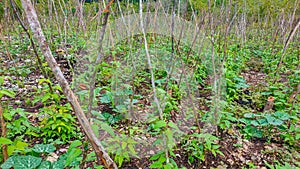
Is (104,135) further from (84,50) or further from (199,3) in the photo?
(199,3)

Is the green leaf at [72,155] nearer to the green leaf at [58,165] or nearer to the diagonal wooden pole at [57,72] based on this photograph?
the green leaf at [58,165]

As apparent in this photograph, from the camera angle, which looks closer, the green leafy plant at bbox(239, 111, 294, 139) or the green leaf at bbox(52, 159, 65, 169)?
the green leaf at bbox(52, 159, 65, 169)

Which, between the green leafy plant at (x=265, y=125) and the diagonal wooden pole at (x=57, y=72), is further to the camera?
the green leafy plant at (x=265, y=125)

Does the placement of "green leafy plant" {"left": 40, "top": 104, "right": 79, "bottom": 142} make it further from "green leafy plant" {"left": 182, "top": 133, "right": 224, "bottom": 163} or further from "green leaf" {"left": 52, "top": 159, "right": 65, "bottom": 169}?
"green leafy plant" {"left": 182, "top": 133, "right": 224, "bottom": 163}

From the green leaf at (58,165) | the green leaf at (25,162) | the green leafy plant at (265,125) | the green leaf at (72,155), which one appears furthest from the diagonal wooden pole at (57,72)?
the green leafy plant at (265,125)

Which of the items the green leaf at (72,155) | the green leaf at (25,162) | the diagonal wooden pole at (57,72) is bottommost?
the green leaf at (25,162)

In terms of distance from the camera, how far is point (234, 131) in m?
2.59

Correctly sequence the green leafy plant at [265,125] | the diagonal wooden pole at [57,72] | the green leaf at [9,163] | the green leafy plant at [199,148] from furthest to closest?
the green leafy plant at [265,125] < the green leafy plant at [199,148] < the green leaf at [9,163] < the diagonal wooden pole at [57,72]

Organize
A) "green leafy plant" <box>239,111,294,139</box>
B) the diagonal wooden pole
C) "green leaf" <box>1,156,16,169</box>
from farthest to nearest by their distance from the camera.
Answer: "green leafy plant" <box>239,111,294,139</box>
"green leaf" <box>1,156,16,169</box>
the diagonal wooden pole

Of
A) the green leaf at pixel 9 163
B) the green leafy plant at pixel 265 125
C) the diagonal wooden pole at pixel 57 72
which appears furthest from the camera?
the green leafy plant at pixel 265 125

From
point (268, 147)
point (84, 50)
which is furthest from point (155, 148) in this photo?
point (84, 50)

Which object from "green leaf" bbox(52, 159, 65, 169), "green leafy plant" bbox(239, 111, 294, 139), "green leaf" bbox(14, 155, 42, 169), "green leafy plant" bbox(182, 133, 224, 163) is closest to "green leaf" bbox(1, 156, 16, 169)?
"green leaf" bbox(14, 155, 42, 169)

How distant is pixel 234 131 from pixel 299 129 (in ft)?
2.20

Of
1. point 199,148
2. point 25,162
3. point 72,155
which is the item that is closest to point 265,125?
point 199,148
